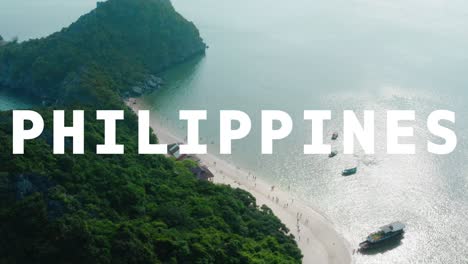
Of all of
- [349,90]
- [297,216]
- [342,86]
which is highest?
[342,86]

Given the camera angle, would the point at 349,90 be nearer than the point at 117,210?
No

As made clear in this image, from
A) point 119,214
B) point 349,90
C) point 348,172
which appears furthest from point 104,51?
point 119,214

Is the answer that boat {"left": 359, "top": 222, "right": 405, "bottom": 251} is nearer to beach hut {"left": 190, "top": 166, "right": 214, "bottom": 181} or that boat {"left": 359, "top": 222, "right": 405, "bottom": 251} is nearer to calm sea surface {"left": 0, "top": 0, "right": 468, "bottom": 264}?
calm sea surface {"left": 0, "top": 0, "right": 468, "bottom": 264}

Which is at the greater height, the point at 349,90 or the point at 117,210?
the point at 349,90

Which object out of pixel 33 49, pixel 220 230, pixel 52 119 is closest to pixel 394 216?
pixel 220 230

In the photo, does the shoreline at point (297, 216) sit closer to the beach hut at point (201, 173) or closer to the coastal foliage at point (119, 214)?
the beach hut at point (201, 173)

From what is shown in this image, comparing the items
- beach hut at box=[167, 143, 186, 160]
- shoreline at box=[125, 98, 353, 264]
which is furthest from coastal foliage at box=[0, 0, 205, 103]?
shoreline at box=[125, 98, 353, 264]

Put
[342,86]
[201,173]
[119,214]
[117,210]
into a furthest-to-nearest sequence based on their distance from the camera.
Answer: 1. [342,86]
2. [201,173]
3. [117,210]
4. [119,214]

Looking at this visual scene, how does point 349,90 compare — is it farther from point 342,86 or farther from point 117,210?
point 117,210
